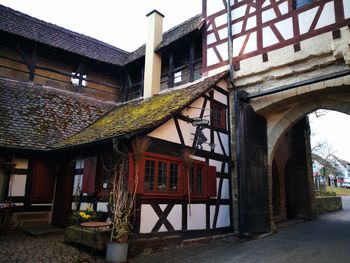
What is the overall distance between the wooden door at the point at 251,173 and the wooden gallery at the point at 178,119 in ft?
0.12

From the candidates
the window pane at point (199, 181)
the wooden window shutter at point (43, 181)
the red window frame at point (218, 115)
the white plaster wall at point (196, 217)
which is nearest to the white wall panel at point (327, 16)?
the red window frame at point (218, 115)

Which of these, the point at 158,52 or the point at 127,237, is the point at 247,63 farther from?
the point at 127,237

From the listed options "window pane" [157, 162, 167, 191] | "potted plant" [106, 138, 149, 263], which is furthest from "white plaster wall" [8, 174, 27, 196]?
"window pane" [157, 162, 167, 191]

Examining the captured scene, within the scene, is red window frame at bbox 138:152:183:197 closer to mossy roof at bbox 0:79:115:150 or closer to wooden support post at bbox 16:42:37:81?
mossy roof at bbox 0:79:115:150

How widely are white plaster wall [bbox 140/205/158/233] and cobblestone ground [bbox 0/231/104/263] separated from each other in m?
A: 1.10

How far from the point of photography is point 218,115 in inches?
374

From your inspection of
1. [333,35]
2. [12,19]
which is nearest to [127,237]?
[333,35]

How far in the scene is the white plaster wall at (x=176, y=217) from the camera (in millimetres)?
7154

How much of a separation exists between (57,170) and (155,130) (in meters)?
4.47

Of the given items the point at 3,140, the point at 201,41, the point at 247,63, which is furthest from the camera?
the point at 201,41

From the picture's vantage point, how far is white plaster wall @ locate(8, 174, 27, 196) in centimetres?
869

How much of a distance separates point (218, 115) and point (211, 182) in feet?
7.55

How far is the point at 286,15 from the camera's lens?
8648 mm

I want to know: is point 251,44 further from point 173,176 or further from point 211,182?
point 173,176
